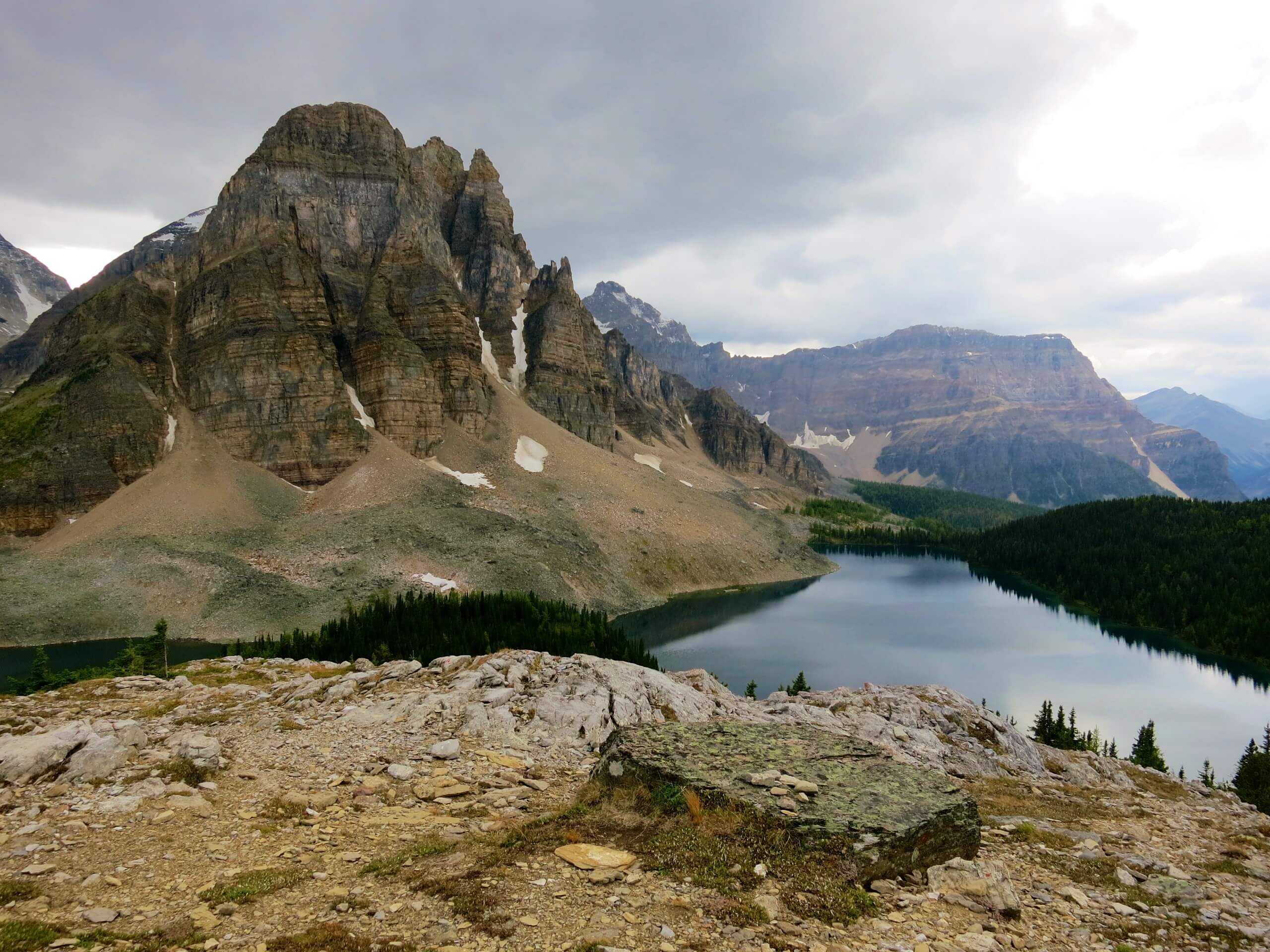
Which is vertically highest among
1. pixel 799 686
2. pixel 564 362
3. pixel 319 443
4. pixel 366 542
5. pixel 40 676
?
pixel 564 362

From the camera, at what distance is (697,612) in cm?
8231

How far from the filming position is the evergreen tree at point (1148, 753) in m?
39.8

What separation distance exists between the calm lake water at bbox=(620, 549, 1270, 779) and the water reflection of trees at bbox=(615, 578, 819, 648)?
286 millimetres

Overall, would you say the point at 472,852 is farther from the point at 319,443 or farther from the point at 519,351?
the point at 519,351

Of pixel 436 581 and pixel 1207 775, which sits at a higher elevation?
pixel 436 581

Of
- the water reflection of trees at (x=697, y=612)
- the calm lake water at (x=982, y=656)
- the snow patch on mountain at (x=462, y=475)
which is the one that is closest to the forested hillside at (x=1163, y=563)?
the calm lake water at (x=982, y=656)

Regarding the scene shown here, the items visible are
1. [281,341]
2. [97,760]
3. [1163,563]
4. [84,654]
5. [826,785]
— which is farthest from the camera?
[1163,563]

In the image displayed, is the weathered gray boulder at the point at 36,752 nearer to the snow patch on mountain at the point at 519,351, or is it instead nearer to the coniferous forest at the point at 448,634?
the coniferous forest at the point at 448,634

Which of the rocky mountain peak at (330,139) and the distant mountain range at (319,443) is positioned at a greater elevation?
the rocky mountain peak at (330,139)

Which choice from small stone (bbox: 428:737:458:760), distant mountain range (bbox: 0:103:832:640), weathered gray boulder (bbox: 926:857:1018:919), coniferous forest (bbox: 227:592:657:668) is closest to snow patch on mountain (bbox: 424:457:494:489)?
distant mountain range (bbox: 0:103:832:640)

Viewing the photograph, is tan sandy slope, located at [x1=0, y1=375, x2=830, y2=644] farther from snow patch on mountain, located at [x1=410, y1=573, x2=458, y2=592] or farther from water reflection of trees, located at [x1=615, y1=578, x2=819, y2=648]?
water reflection of trees, located at [x1=615, y1=578, x2=819, y2=648]

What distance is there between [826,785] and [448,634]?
45.8 meters

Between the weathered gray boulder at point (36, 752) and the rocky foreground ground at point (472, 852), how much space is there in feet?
0.14

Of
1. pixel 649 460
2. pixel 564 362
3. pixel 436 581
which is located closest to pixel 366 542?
pixel 436 581
